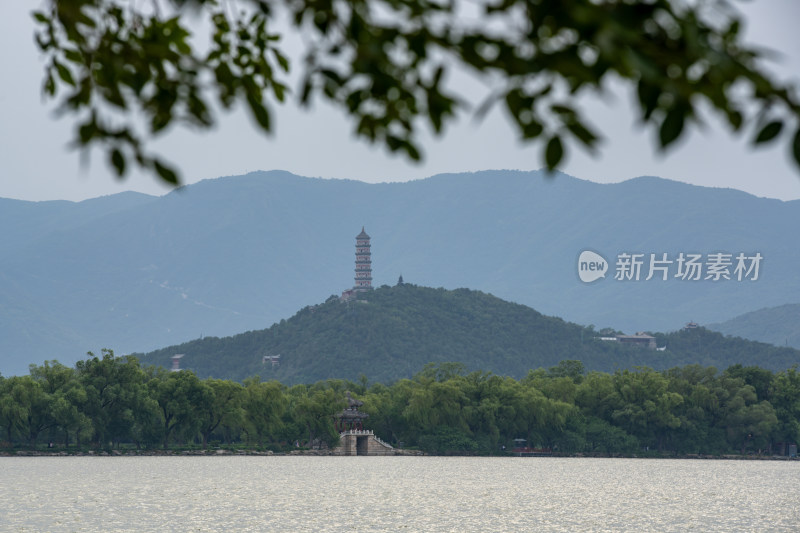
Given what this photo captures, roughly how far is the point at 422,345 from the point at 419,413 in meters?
84.6

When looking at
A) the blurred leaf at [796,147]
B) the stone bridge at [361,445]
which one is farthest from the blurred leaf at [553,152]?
the stone bridge at [361,445]

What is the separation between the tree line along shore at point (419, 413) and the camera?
8473cm

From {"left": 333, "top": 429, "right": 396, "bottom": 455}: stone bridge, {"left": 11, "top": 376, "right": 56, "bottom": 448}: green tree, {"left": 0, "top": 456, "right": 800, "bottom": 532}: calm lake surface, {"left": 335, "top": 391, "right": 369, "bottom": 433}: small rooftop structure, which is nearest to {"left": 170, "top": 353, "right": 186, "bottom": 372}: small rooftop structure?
{"left": 333, "top": 429, "right": 396, "bottom": 455}: stone bridge

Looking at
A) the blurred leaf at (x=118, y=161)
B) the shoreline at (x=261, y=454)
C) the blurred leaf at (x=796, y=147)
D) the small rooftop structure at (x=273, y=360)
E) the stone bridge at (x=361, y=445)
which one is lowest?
the shoreline at (x=261, y=454)

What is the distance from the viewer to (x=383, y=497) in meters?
52.9

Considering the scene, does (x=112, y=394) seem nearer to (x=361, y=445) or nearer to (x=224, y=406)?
(x=224, y=406)

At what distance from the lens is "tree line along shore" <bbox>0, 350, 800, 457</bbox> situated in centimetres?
8473

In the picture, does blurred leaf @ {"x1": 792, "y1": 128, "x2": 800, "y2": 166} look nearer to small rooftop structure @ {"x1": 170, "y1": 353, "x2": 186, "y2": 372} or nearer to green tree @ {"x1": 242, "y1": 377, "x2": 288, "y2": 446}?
green tree @ {"x1": 242, "y1": 377, "x2": 288, "y2": 446}

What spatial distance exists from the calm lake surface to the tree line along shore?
3.33 m

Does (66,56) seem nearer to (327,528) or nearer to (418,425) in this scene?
(327,528)

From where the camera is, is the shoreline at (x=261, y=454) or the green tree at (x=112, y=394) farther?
the shoreline at (x=261, y=454)

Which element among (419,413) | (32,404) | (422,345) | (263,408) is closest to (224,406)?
(263,408)

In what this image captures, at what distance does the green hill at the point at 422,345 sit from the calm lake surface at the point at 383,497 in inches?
3290

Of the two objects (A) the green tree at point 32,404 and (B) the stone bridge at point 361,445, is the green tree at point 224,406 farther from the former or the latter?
(A) the green tree at point 32,404
